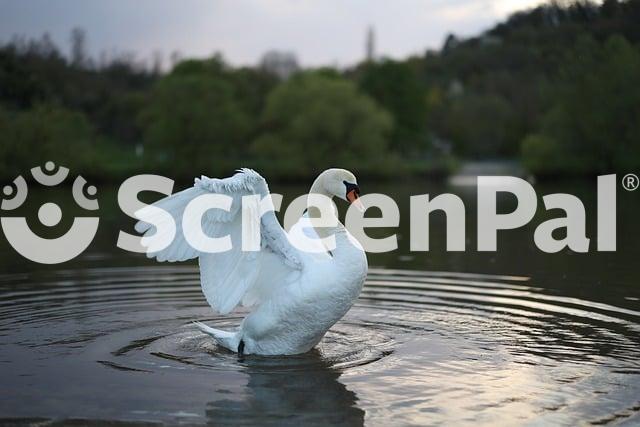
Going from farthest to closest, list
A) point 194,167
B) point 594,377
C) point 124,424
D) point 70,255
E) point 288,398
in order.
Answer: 1. point 194,167
2. point 70,255
3. point 594,377
4. point 288,398
5. point 124,424

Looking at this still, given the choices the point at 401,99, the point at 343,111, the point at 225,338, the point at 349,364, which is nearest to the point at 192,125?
the point at 343,111

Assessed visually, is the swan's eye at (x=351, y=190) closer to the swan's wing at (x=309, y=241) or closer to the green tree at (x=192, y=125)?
the swan's wing at (x=309, y=241)

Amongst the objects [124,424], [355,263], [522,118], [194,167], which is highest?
[522,118]

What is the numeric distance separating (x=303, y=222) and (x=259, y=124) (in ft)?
241

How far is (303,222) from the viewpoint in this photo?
9984 mm

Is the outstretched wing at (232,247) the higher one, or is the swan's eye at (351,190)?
the swan's eye at (351,190)

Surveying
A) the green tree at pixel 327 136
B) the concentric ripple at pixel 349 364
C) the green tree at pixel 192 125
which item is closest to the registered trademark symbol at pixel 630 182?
the green tree at pixel 327 136

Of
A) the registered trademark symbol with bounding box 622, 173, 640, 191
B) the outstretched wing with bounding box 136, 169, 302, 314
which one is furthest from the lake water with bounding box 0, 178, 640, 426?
the registered trademark symbol with bounding box 622, 173, 640, 191

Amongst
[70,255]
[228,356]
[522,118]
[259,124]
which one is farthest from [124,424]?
[522,118]

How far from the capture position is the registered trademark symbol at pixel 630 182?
5291 centimetres

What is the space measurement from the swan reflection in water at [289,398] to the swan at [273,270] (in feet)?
1.37

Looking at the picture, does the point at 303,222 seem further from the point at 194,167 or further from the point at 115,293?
the point at 194,167

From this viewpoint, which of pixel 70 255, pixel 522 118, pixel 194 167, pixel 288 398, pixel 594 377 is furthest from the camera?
pixel 522 118

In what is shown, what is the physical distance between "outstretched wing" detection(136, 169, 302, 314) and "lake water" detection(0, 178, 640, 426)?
2.61 ft
